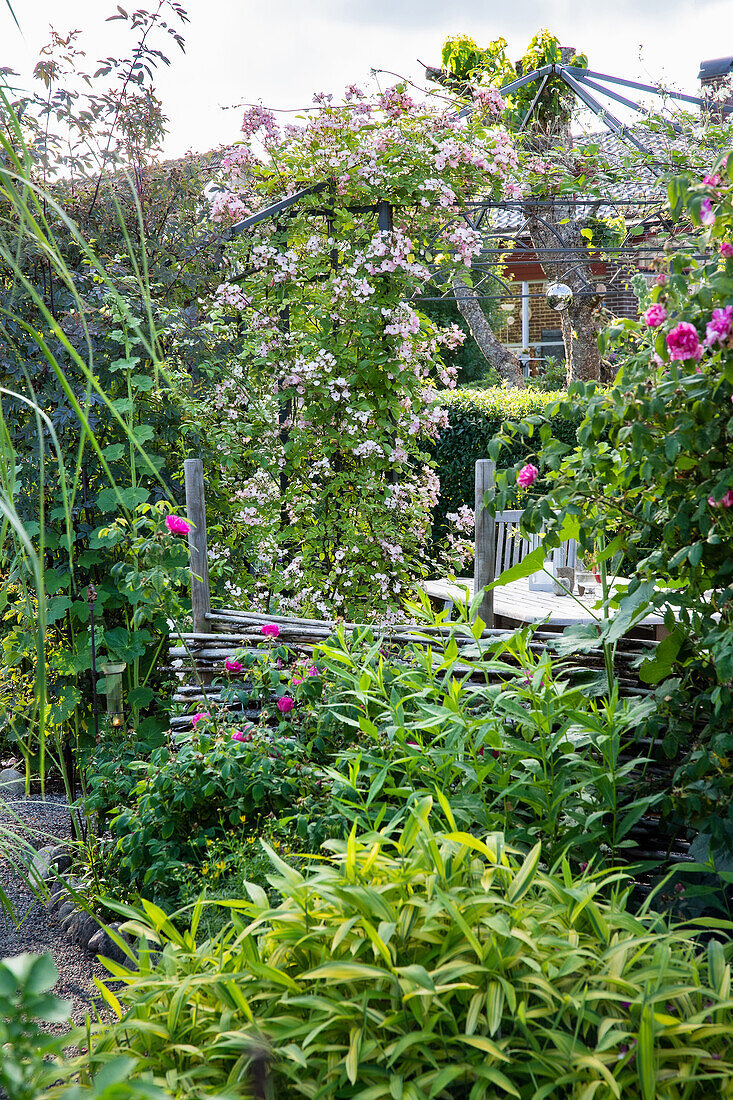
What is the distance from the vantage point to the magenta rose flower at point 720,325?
166 cm

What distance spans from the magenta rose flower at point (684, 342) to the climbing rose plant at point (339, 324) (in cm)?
226

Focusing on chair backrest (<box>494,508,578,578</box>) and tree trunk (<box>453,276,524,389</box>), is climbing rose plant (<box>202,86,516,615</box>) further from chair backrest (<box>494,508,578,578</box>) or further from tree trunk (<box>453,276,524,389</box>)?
tree trunk (<box>453,276,524,389</box>)

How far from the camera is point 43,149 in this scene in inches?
137

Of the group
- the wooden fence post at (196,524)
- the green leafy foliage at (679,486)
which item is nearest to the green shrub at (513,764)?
the green leafy foliage at (679,486)

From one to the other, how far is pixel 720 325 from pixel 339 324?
2.57m

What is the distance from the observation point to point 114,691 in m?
3.45

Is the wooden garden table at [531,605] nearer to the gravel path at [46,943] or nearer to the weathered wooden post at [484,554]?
the weathered wooden post at [484,554]

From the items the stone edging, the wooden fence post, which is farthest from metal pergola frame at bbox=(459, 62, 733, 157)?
the stone edging

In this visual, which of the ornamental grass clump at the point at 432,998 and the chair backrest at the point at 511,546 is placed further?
the chair backrest at the point at 511,546

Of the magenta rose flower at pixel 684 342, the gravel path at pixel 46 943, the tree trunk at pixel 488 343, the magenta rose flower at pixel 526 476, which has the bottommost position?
the gravel path at pixel 46 943

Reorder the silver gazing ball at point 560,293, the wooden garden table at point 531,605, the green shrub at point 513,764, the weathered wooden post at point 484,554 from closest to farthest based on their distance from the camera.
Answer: the green shrub at point 513,764 < the weathered wooden post at point 484,554 < the wooden garden table at point 531,605 < the silver gazing ball at point 560,293

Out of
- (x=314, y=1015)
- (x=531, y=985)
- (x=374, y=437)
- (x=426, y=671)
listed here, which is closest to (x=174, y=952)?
(x=314, y=1015)

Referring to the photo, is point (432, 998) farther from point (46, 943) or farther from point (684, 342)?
point (46, 943)

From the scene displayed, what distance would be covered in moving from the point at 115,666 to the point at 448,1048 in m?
2.50
